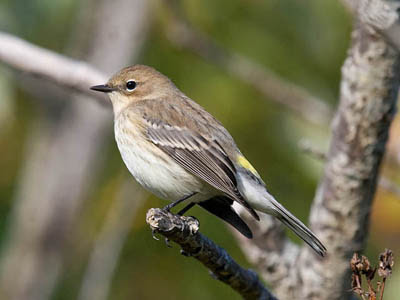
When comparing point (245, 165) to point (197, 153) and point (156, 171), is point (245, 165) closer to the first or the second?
point (197, 153)

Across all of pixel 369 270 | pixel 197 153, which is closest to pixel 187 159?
pixel 197 153

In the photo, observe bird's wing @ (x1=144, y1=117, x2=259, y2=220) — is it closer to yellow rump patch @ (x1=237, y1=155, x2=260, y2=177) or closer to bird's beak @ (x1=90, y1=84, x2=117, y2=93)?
yellow rump patch @ (x1=237, y1=155, x2=260, y2=177)

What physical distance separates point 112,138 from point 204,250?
356cm

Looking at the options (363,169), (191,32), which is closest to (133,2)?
(191,32)

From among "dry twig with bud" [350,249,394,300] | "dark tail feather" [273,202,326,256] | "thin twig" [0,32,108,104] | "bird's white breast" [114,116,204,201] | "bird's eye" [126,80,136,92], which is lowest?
"dry twig with bud" [350,249,394,300]

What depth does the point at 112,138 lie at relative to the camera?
23.3 feet

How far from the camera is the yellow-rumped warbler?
171 inches

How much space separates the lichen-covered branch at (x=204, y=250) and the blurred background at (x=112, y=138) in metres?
0.85

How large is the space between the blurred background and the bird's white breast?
564 mm

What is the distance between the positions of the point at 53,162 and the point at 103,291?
236 centimetres

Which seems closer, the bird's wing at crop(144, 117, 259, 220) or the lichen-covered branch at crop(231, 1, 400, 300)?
the lichen-covered branch at crop(231, 1, 400, 300)

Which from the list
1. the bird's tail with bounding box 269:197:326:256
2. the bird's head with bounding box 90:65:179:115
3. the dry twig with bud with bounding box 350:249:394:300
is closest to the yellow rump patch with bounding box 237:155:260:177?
the bird's tail with bounding box 269:197:326:256

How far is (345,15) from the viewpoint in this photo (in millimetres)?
5371

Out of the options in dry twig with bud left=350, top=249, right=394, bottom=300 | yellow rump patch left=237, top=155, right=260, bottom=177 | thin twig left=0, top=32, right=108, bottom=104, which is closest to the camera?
dry twig with bud left=350, top=249, right=394, bottom=300
